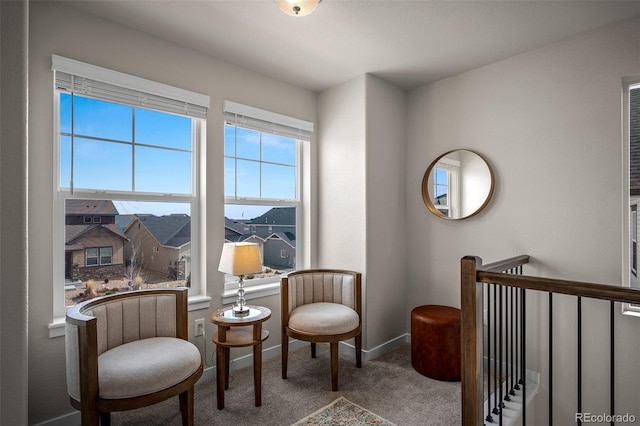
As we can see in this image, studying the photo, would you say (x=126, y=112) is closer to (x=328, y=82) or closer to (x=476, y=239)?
(x=328, y=82)

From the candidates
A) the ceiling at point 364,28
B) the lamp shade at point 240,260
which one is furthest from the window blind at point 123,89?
the lamp shade at point 240,260

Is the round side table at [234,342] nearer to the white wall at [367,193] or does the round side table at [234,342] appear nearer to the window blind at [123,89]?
the white wall at [367,193]

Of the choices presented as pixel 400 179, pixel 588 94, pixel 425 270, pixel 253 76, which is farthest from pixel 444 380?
pixel 253 76

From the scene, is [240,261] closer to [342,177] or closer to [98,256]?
Answer: [98,256]

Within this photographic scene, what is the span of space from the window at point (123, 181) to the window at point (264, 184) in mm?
299

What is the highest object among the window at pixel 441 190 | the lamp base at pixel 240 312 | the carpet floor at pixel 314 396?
the window at pixel 441 190

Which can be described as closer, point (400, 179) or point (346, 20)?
point (346, 20)

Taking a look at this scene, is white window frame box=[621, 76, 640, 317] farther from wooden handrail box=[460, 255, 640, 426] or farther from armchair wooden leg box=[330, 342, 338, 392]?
armchair wooden leg box=[330, 342, 338, 392]

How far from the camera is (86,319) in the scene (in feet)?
5.41

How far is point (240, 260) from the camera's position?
2396mm

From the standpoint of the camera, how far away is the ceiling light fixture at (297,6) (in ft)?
6.48

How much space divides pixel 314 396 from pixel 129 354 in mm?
1275

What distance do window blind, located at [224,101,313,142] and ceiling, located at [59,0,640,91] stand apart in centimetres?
39

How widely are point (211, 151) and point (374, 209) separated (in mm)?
1537
